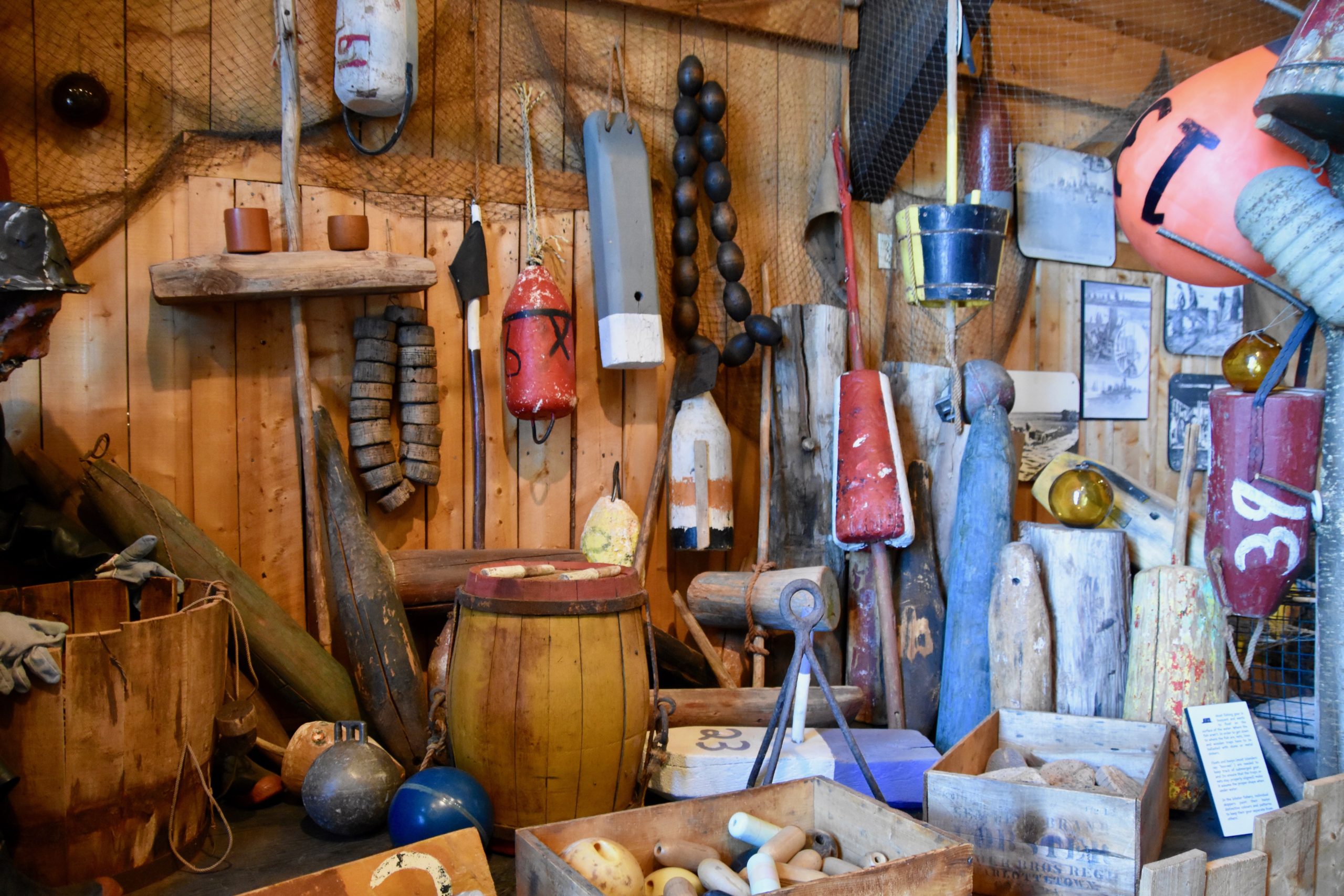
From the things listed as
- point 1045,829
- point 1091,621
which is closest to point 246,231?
point 1045,829

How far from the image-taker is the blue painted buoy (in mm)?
2145

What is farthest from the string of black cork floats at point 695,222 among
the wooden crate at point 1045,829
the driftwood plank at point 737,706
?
the wooden crate at point 1045,829

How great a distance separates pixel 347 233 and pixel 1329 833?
2.98 m

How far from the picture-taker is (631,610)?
2426 millimetres

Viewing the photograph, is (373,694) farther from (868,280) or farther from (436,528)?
(868,280)

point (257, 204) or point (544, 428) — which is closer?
point (257, 204)

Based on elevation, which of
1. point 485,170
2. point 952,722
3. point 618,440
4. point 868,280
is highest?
point 485,170

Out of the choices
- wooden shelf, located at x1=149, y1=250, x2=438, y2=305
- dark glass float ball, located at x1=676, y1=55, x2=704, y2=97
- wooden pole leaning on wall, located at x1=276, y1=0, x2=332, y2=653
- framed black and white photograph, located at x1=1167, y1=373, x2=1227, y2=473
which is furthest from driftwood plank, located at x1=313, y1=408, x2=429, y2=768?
framed black and white photograph, located at x1=1167, y1=373, x2=1227, y2=473

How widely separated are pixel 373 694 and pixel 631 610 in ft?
3.05

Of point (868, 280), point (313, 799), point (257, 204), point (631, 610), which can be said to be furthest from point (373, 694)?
point (868, 280)

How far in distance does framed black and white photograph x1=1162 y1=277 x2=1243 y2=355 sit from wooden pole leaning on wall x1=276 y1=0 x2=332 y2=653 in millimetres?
3994

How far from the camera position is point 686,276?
3621 millimetres

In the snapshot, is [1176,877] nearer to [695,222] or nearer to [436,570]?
[436,570]

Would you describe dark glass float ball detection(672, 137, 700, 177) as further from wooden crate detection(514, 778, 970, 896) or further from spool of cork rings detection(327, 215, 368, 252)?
wooden crate detection(514, 778, 970, 896)
